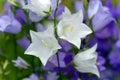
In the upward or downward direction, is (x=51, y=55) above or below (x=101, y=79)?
above

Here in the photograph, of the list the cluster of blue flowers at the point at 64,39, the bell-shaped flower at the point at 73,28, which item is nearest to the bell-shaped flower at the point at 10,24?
the cluster of blue flowers at the point at 64,39

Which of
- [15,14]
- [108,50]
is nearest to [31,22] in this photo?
[15,14]

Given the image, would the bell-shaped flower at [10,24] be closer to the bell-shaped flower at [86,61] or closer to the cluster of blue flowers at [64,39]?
the cluster of blue flowers at [64,39]

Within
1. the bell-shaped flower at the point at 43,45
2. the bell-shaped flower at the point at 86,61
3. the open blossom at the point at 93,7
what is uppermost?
the open blossom at the point at 93,7

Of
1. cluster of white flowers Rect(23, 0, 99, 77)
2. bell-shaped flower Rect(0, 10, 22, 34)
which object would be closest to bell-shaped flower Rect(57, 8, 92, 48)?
cluster of white flowers Rect(23, 0, 99, 77)

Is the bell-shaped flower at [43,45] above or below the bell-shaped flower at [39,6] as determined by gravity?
below

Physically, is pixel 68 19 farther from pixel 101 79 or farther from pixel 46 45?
pixel 101 79

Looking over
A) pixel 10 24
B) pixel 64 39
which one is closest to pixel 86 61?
pixel 64 39

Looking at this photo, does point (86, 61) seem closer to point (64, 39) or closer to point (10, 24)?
point (64, 39)
